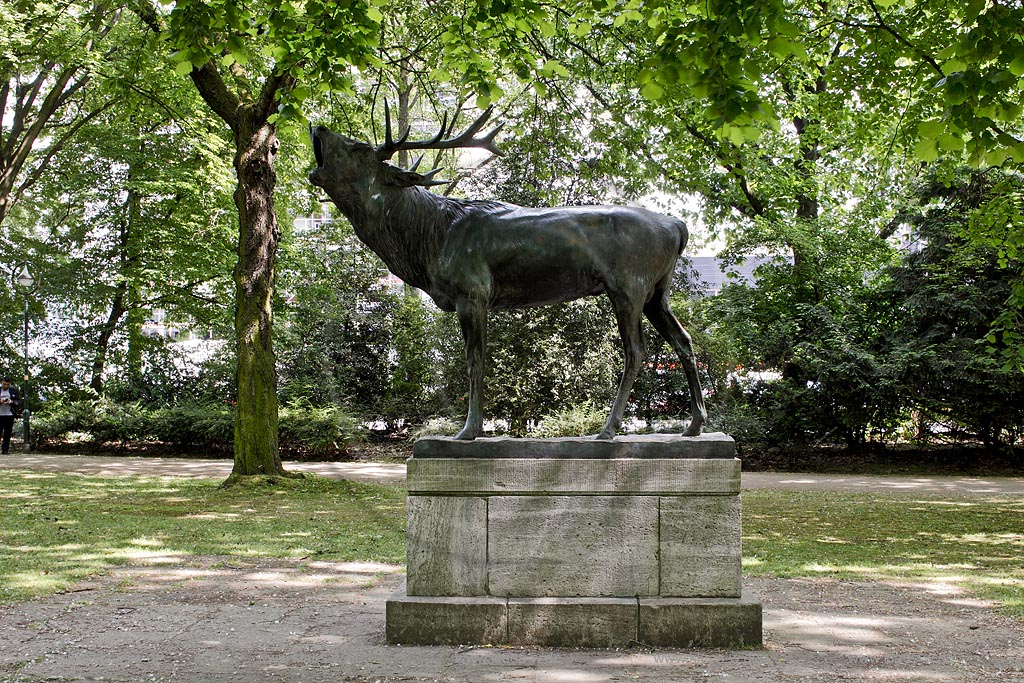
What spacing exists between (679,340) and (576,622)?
2126 millimetres

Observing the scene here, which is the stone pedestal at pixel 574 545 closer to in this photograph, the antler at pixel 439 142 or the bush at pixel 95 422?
the antler at pixel 439 142

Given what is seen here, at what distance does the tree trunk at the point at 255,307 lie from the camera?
14141 mm

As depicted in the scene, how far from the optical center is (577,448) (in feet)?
18.9

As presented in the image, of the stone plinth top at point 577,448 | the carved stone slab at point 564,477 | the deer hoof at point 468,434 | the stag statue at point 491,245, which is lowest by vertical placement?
the carved stone slab at point 564,477

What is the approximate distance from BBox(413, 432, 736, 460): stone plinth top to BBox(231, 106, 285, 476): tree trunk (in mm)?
9017

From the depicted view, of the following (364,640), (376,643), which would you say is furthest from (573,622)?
(364,640)

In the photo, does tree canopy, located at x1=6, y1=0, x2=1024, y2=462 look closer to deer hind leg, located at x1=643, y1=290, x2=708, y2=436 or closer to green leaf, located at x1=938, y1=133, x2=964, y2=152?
green leaf, located at x1=938, y1=133, x2=964, y2=152

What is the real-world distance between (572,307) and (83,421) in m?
12.6

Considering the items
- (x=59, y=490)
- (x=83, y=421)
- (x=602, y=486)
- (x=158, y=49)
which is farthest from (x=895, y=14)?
(x=83, y=421)

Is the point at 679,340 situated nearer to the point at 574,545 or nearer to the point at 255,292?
the point at 574,545

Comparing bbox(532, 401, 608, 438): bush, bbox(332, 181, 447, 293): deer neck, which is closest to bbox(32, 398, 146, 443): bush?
bbox(532, 401, 608, 438): bush

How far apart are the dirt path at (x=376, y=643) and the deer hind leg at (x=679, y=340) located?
62.1 inches

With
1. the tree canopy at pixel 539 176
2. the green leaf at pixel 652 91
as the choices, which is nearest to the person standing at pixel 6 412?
the tree canopy at pixel 539 176

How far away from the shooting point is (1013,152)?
5098mm
